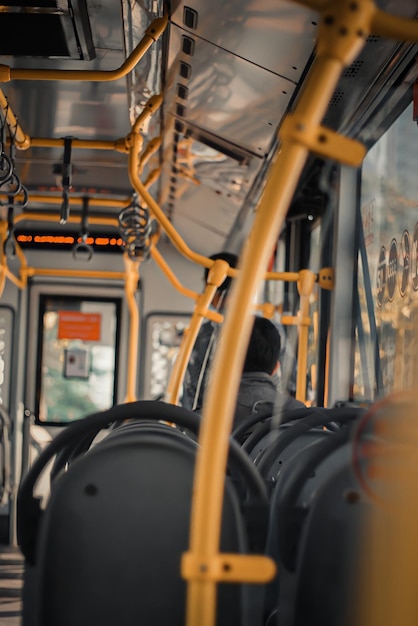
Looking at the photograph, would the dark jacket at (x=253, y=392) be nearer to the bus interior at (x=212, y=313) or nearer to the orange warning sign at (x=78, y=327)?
the bus interior at (x=212, y=313)

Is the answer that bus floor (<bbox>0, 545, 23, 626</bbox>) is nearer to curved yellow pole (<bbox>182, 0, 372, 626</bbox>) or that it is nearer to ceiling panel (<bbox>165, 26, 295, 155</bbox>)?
ceiling panel (<bbox>165, 26, 295, 155</bbox>)

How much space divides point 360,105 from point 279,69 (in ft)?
1.20

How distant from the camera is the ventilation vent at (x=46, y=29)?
310 centimetres

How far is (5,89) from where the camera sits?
454cm

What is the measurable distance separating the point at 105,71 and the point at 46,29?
252 millimetres

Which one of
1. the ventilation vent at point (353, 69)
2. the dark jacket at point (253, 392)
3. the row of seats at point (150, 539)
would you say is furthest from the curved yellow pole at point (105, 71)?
the row of seats at point (150, 539)

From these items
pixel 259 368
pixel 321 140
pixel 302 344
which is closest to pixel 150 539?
pixel 321 140

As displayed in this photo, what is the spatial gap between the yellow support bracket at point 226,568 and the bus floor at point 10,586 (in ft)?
12.8

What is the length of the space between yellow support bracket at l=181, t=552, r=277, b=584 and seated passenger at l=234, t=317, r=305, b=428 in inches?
96.7

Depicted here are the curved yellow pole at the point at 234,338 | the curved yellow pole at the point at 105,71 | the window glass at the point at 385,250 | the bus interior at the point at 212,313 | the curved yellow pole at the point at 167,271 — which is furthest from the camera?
the curved yellow pole at the point at 167,271

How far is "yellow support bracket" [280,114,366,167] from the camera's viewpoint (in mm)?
1315

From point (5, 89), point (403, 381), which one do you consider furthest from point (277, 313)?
point (403, 381)

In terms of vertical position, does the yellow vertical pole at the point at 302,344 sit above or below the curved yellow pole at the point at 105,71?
below

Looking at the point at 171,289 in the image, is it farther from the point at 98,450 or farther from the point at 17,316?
the point at 98,450
